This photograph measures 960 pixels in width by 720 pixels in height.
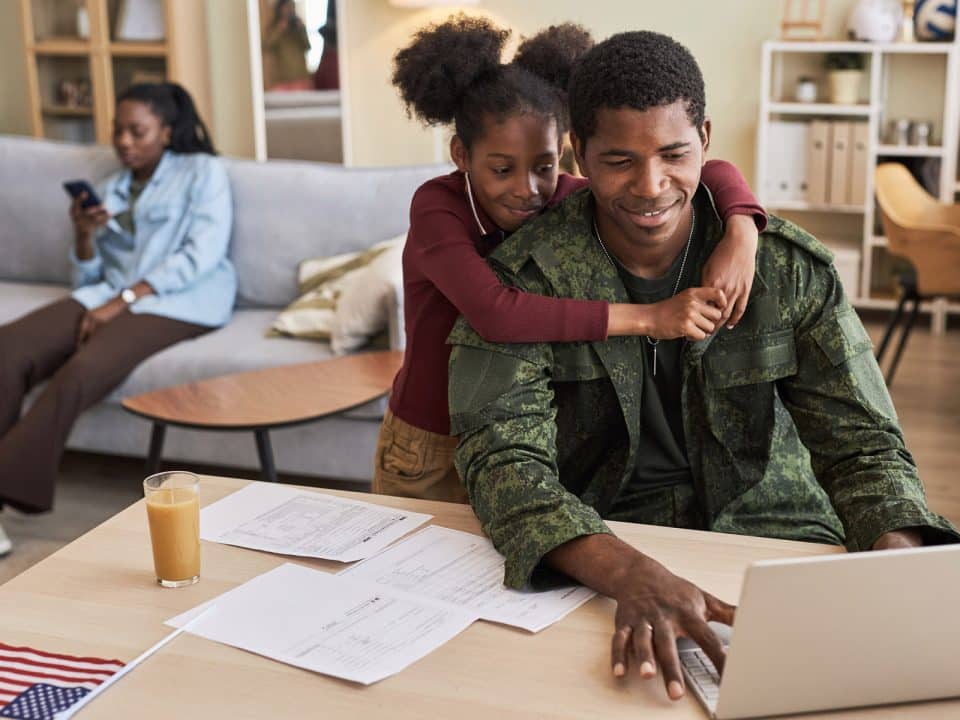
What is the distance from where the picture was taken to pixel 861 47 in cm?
475

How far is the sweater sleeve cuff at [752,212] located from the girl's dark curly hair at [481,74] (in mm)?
324

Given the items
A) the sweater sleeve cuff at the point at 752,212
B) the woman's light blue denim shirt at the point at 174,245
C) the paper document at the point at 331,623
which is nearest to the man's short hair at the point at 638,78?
the sweater sleeve cuff at the point at 752,212

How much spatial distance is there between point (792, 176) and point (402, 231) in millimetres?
2279

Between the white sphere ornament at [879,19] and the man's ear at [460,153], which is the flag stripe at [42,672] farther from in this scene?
the white sphere ornament at [879,19]

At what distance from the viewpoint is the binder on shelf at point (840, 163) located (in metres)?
4.86

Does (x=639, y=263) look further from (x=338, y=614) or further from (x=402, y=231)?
(x=402, y=231)

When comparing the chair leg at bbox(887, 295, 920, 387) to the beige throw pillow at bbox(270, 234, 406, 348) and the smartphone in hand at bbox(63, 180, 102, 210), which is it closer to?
the beige throw pillow at bbox(270, 234, 406, 348)

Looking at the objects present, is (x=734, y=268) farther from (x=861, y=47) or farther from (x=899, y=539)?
(x=861, y=47)

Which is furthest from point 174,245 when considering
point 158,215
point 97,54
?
point 97,54

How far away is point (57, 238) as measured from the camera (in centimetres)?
383

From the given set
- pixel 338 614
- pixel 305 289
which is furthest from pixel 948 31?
pixel 338 614

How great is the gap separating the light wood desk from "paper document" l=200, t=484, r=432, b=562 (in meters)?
0.03

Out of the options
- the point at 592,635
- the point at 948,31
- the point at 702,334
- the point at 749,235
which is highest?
the point at 948,31

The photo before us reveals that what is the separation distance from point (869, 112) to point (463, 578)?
13.5 feet
